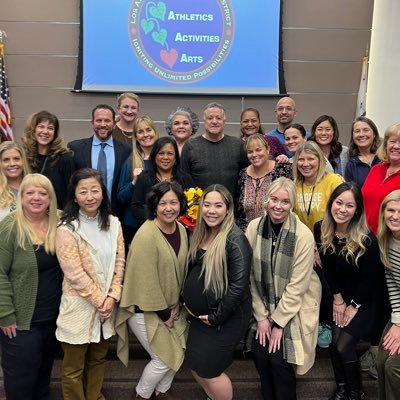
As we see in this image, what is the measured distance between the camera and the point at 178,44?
5.60 m

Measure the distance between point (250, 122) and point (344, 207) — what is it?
1683 millimetres

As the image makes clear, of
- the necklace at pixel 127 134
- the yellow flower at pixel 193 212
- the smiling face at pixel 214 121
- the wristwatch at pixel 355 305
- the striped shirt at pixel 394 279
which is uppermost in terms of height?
the smiling face at pixel 214 121

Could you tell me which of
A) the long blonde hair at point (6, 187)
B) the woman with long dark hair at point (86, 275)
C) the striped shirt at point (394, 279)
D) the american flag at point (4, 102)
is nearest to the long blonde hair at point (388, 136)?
the striped shirt at point (394, 279)

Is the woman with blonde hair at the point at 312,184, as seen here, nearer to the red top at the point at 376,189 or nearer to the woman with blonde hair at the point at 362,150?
the red top at the point at 376,189

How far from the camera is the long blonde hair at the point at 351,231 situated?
2.27 metres

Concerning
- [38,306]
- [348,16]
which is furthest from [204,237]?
[348,16]

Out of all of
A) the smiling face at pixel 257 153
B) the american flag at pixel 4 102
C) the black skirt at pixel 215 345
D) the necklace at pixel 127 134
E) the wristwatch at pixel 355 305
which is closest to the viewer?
the black skirt at pixel 215 345

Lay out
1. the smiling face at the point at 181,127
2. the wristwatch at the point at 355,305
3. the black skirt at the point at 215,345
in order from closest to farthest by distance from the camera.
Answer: the black skirt at the point at 215,345
the wristwatch at the point at 355,305
the smiling face at the point at 181,127

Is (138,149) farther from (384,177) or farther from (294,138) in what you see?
(384,177)

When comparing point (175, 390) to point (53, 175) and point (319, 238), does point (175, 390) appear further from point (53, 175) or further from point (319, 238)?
point (53, 175)

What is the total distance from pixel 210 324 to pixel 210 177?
3.95 feet

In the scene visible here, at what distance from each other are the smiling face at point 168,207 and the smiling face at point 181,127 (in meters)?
1.08

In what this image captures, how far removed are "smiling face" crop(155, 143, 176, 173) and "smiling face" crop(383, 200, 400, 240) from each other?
4.40ft

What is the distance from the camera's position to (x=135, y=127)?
10.0 ft
